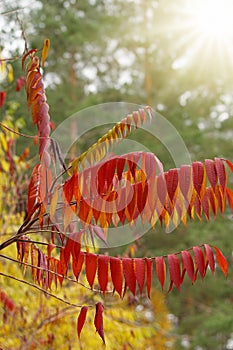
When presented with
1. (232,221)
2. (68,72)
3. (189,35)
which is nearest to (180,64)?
(189,35)

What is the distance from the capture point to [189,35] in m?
13.3

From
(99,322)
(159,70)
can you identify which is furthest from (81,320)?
(159,70)

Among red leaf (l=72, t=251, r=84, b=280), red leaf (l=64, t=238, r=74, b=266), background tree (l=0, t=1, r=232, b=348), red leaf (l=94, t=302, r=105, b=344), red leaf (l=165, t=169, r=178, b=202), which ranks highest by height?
background tree (l=0, t=1, r=232, b=348)

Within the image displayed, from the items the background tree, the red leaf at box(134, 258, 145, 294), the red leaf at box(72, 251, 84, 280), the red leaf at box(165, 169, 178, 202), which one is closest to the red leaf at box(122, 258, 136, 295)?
the red leaf at box(134, 258, 145, 294)

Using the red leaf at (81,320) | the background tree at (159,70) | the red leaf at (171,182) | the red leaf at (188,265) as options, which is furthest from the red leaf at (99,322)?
the background tree at (159,70)

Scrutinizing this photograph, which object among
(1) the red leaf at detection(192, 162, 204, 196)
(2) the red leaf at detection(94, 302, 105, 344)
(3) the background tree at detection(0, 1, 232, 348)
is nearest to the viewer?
(1) the red leaf at detection(192, 162, 204, 196)

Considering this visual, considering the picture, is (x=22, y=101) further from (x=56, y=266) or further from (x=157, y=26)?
(x=56, y=266)

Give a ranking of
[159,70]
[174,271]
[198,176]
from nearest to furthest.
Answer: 1. [198,176]
2. [174,271]
3. [159,70]

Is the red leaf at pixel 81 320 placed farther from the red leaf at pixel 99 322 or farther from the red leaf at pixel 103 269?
the red leaf at pixel 103 269

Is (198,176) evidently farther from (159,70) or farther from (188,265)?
(159,70)

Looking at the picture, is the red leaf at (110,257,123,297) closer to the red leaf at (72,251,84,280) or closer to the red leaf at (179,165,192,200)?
the red leaf at (72,251,84,280)

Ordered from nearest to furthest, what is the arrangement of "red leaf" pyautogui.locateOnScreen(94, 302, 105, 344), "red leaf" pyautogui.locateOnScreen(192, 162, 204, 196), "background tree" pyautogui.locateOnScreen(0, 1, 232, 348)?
"red leaf" pyautogui.locateOnScreen(192, 162, 204, 196) → "red leaf" pyautogui.locateOnScreen(94, 302, 105, 344) → "background tree" pyautogui.locateOnScreen(0, 1, 232, 348)

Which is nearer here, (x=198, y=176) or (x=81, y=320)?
(x=198, y=176)

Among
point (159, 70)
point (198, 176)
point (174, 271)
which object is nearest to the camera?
point (198, 176)
